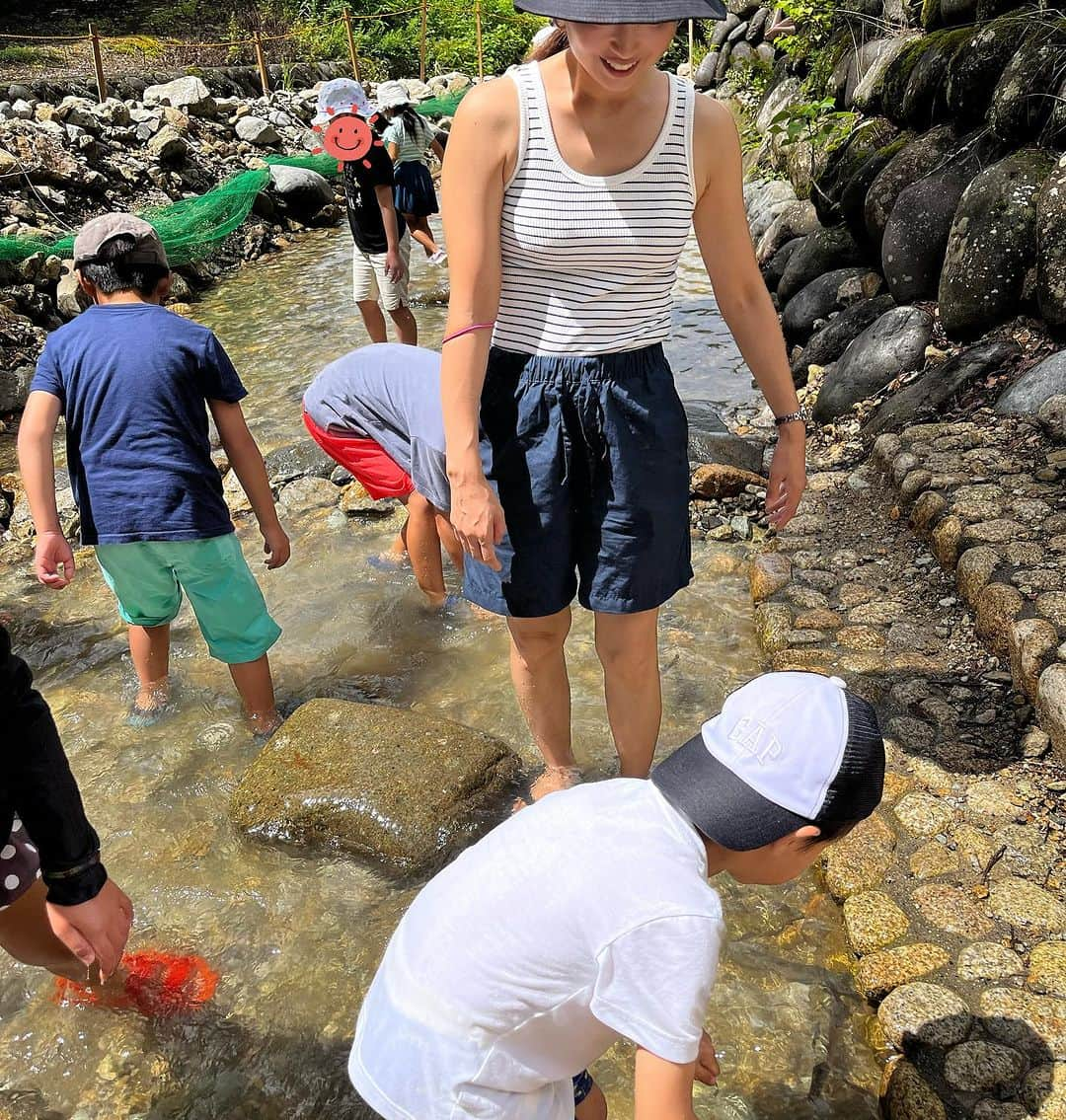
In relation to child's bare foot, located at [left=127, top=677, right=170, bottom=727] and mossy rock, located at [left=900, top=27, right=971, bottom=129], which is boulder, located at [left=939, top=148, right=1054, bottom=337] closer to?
mossy rock, located at [left=900, top=27, right=971, bottom=129]

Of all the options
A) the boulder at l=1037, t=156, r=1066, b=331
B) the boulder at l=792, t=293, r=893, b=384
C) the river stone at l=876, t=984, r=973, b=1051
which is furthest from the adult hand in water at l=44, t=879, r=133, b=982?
the boulder at l=792, t=293, r=893, b=384

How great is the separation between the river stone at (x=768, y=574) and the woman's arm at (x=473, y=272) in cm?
197

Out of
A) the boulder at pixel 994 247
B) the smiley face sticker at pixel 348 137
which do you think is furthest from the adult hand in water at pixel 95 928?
the smiley face sticker at pixel 348 137

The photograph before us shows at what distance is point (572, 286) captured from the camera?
75.5 inches

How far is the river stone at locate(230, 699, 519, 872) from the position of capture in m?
2.66

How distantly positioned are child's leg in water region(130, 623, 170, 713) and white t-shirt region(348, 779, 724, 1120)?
78.4 inches

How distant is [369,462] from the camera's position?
356cm

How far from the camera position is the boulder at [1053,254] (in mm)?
4234

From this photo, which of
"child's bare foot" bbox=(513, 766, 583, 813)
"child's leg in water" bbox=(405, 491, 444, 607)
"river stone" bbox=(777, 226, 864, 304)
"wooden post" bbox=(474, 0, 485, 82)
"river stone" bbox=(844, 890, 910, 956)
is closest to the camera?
"river stone" bbox=(844, 890, 910, 956)

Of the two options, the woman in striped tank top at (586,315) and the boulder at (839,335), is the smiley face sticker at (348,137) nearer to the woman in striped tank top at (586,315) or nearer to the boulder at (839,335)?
the boulder at (839,335)

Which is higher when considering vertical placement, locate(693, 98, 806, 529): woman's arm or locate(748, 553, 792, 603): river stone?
locate(693, 98, 806, 529): woman's arm

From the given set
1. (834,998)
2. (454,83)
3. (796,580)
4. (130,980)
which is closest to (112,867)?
(130,980)

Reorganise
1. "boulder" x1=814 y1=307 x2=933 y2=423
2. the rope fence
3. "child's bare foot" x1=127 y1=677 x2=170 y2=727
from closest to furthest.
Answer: "child's bare foot" x1=127 y1=677 x2=170 y2=727, "boulder" x1=814 y1=307 x2=933 y2=423, the rope fence

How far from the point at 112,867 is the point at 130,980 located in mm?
538
